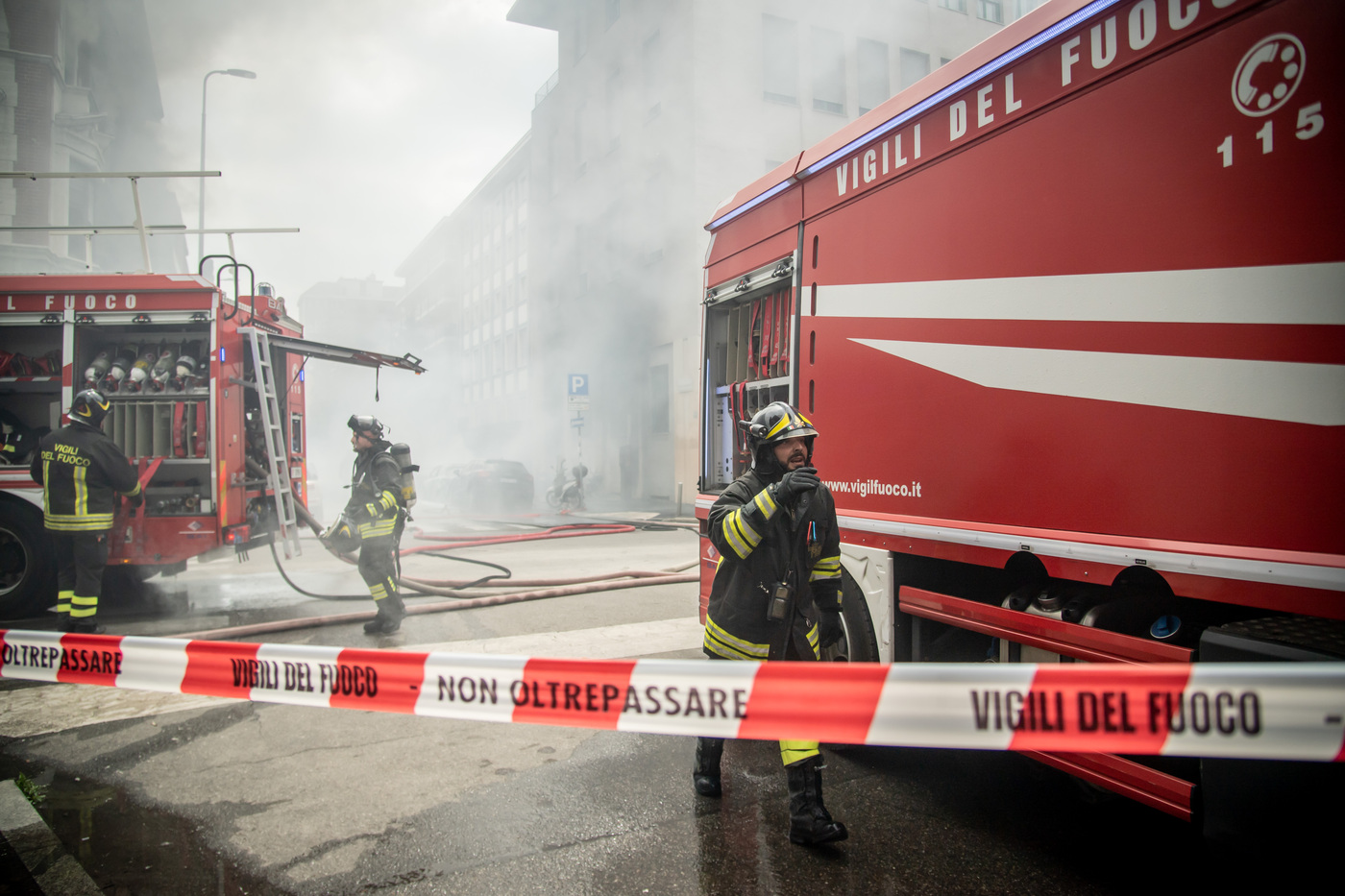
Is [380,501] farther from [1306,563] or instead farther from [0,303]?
[1306,563]

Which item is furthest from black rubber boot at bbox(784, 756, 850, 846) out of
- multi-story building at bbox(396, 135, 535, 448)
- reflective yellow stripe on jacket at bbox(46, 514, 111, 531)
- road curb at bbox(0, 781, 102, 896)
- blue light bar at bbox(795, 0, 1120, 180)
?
multi-story building at bbox(396, 135, 535, 448)

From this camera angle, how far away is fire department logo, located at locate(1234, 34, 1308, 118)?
1785 mm

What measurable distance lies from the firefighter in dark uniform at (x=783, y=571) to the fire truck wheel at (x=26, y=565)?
6237 millimetres

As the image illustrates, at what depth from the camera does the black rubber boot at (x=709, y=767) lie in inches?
115

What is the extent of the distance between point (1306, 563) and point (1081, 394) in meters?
0.75

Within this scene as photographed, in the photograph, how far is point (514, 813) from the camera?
2.87 meters

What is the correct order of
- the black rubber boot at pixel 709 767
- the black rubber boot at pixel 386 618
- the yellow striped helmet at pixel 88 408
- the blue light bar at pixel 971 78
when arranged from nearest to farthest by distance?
the blue light bar at pixel 971 78 → the black rubber boot at pixel 709 767 → the yellow striped helmet at pixel 88 408 → the black rubber boot at pixel 386 618

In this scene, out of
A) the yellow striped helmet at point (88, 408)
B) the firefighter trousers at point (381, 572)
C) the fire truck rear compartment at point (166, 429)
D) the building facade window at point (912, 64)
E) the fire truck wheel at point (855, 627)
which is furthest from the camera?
the building facade window at point (912, 64)

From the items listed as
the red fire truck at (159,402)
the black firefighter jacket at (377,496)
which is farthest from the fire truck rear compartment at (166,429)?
the black firefighter jacket at (377,496)

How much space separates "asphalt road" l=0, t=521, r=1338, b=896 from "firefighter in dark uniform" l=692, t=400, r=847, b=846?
0.29 m

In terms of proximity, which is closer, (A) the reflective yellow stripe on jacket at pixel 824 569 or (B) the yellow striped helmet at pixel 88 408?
(A) the reflective yellow stripe on jacket at pixel 824 569

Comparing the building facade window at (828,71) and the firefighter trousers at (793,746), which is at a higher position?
the building facade window at (828,71)

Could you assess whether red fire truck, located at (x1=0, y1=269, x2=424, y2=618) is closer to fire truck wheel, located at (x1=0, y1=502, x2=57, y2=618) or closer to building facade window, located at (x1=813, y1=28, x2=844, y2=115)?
fire truck wheel, located at (x1=0, y1=502, x2=57, y2=618)

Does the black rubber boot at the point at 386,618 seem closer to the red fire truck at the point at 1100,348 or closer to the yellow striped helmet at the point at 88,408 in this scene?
the yellow striped helmet at the point at 88,408
